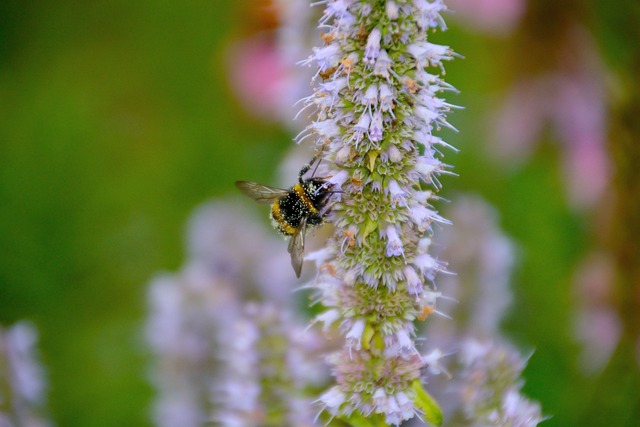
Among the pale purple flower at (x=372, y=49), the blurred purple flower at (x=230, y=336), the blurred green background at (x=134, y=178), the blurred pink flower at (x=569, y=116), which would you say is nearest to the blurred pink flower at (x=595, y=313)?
the blurred green background at (x=134, y=178)

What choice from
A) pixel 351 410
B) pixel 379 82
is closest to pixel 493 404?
pixel 351 410

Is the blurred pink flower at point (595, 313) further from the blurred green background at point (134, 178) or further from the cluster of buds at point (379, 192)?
the cluster of buds at point (379, 192)

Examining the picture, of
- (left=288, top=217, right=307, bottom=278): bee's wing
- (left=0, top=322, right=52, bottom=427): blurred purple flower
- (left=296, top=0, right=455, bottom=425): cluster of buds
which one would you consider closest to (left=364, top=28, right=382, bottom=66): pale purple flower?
(left=296, top=0, right=455, bottom=425): cluster of buds

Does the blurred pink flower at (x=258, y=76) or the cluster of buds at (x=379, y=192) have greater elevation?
the blurred pink flower at (x=258, y=76)

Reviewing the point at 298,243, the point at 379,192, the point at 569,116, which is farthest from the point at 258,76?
the point at 379,192

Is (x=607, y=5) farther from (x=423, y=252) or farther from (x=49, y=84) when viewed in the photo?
(x=49, y=84)

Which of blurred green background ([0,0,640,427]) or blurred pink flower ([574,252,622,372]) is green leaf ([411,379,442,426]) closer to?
blurred green background ([0,0,640,427])
